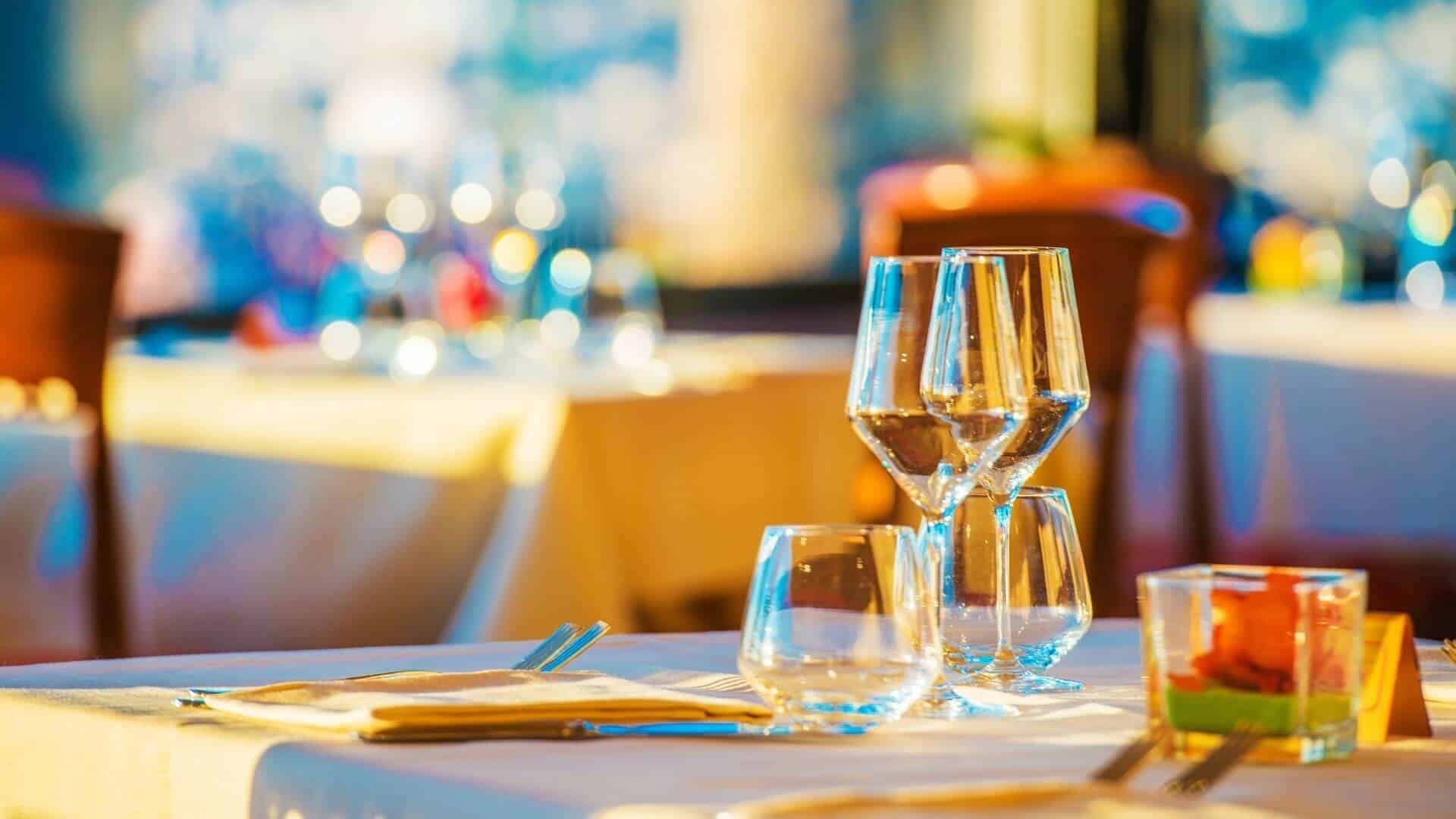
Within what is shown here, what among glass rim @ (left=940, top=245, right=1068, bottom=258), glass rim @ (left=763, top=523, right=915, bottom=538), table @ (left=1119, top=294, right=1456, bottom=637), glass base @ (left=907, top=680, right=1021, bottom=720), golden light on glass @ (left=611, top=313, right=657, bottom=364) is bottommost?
table @ (left=1119, top=294, right=1456, bottom=637)

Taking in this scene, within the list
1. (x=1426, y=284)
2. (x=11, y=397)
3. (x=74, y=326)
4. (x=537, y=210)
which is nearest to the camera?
(x=74, y=326)

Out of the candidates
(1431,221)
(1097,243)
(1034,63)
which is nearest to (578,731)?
(1097,243)

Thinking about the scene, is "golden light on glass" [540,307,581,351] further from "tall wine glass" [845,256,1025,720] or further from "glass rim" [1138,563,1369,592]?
"glass rim" [1138,563,1369,592]

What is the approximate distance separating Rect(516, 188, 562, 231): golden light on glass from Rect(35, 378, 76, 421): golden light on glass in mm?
808

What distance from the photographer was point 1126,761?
0.80 metres

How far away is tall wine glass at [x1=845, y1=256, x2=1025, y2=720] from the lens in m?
1.03

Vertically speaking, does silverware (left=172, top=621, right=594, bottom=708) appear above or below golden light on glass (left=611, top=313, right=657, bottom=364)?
below

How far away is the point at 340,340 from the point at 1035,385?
233cm

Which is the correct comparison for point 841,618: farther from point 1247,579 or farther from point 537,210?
point 537,210

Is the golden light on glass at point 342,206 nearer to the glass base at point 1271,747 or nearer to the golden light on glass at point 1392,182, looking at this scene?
the glass base at point 1271,747

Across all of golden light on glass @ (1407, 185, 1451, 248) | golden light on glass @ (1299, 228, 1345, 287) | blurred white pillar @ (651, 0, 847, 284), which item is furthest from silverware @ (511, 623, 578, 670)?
blurred white pillar @ (651, 0, 847, 284)

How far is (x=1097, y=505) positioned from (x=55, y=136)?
102 inches

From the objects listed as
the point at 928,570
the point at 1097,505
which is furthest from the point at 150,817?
the point at 1097,505

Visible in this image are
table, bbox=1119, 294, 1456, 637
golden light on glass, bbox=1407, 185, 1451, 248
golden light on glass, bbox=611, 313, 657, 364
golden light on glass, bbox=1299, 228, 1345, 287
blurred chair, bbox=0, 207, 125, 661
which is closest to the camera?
blurred chair, bbox=0, 207, 125, 661
